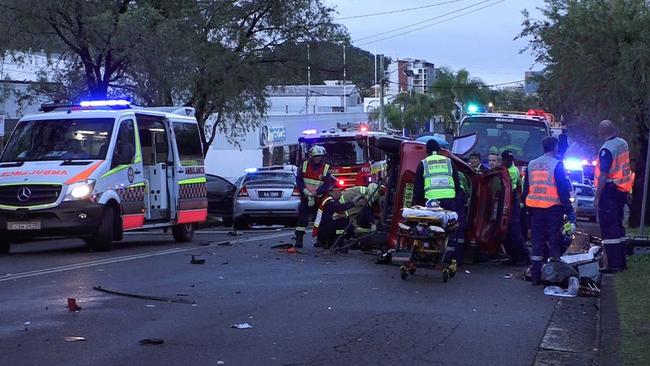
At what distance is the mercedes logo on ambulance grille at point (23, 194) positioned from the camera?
14.9m

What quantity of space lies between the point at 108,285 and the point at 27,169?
473 centimetres

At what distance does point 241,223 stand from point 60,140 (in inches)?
329

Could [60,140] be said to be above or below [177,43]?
below

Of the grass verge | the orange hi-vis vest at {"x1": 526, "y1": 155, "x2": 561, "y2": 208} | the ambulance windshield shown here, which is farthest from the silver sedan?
the orange hi-vis vest at {"x1": 526, "y1": 155, "x2": 561, "y2": 208}

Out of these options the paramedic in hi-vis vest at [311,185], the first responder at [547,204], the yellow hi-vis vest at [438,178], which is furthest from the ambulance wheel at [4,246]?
the first responder at [547,204]

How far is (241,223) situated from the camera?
2392 cm

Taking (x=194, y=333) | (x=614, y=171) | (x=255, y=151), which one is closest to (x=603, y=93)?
(x=614, y=171)

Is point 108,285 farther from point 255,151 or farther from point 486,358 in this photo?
point 255,151

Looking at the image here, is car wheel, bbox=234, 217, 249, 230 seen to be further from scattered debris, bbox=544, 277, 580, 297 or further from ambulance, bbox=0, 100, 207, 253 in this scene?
scattered debris, bbox=544, 277, 580, 297

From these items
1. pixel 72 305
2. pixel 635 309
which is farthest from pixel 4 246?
pixel 635 309

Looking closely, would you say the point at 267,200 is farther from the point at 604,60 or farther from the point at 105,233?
the point at 604,60

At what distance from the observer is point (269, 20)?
98.5ft

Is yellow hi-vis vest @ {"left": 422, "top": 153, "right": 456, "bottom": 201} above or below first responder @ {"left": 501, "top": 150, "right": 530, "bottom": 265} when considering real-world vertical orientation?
above

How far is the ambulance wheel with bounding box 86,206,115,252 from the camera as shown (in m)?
15.5
